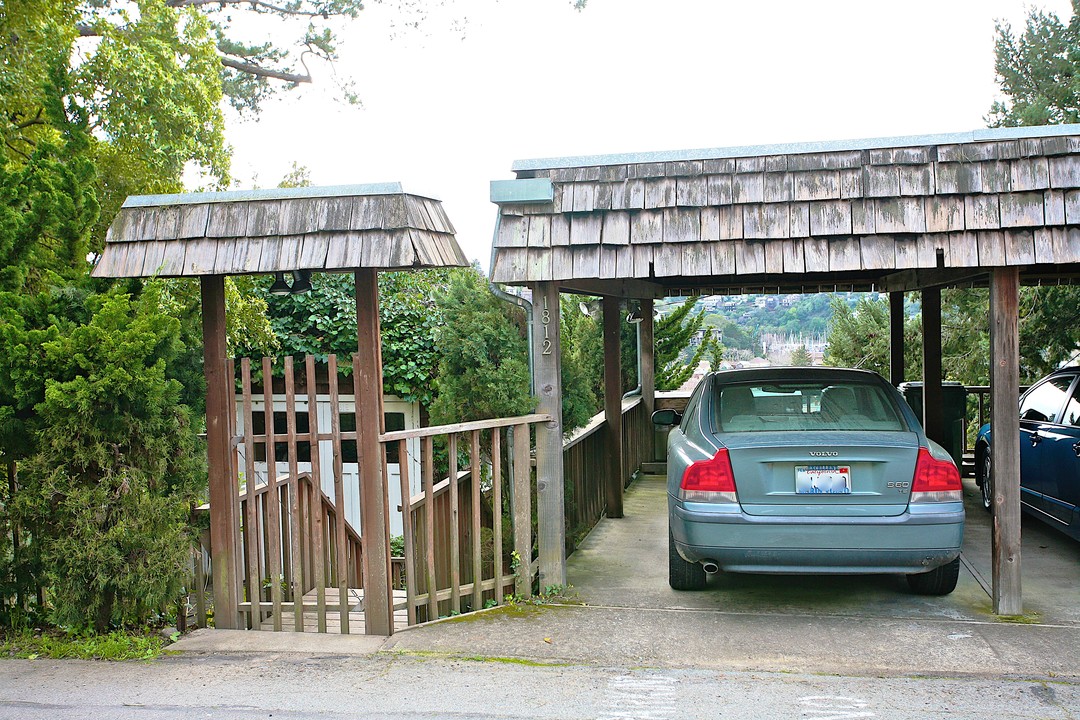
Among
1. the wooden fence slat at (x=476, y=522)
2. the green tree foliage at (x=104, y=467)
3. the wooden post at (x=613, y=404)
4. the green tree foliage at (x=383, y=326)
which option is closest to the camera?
the green tree foliage at (x=104, y=467)

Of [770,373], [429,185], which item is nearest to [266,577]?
[429,185]

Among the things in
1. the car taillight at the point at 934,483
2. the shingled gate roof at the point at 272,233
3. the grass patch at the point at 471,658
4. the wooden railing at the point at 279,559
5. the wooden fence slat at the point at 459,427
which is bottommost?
the grass patch at the point at 471,658

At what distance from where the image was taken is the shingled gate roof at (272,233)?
5066mm

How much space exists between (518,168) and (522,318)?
1.04 m

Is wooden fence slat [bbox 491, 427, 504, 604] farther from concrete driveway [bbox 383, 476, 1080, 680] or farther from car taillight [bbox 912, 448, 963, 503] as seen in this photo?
car taillight [bbox 912, 448, 963, 503]

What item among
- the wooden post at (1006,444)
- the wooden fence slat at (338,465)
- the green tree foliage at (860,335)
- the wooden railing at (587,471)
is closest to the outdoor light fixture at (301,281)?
the wooden fence slat at (338,465)

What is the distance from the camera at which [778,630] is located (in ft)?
17.6

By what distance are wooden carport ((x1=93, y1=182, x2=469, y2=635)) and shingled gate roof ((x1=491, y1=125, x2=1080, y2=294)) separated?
0.77m

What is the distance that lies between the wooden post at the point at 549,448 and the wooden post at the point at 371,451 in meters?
1.15

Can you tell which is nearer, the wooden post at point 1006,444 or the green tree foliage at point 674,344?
the wooden post at point 1006,444

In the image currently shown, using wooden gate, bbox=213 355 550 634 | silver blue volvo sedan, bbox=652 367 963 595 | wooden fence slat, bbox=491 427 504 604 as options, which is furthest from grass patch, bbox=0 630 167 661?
silver blue volvo sedan, bbox=652 367 963 595

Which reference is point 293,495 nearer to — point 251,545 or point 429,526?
point 251,545

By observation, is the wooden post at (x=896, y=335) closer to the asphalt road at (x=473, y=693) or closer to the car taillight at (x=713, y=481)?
the car taillight at (x=713, y=481)

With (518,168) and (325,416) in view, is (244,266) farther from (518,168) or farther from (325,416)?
(325,416)
